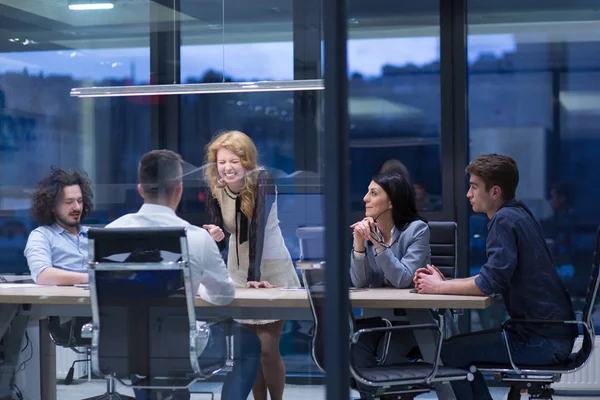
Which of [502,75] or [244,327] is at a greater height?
[502,75]

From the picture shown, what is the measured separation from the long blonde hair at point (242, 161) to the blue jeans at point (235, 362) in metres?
0.49

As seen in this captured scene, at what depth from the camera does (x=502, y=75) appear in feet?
20.8

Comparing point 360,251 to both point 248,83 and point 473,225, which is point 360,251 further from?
point 473,225

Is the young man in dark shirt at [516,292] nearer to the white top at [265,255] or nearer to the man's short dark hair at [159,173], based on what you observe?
the white top at [265,255]

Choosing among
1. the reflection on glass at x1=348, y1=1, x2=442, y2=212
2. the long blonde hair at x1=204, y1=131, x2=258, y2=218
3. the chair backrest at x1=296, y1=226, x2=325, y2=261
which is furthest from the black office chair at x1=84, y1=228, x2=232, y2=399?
the reflection on glass at x1=348, y1=1, x2=442, y2=212

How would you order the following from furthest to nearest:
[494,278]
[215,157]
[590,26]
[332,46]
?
[590,26] → [494,278] → [215,157] → [332,46]

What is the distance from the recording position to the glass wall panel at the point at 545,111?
627 cm

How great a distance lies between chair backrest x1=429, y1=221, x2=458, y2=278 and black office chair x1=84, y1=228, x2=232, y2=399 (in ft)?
6.67

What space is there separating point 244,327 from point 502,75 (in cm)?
348

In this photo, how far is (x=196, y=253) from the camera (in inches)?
136

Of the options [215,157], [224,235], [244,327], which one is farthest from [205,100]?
[244,327]

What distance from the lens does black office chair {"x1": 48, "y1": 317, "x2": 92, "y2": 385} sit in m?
3.60

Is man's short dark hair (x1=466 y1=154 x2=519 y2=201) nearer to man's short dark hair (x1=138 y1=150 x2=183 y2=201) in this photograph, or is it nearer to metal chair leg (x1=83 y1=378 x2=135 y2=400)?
man's short dark hair (x1=138 y1=150 x2=183 y2=201)

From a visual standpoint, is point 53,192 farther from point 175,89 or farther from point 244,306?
point 244,306
